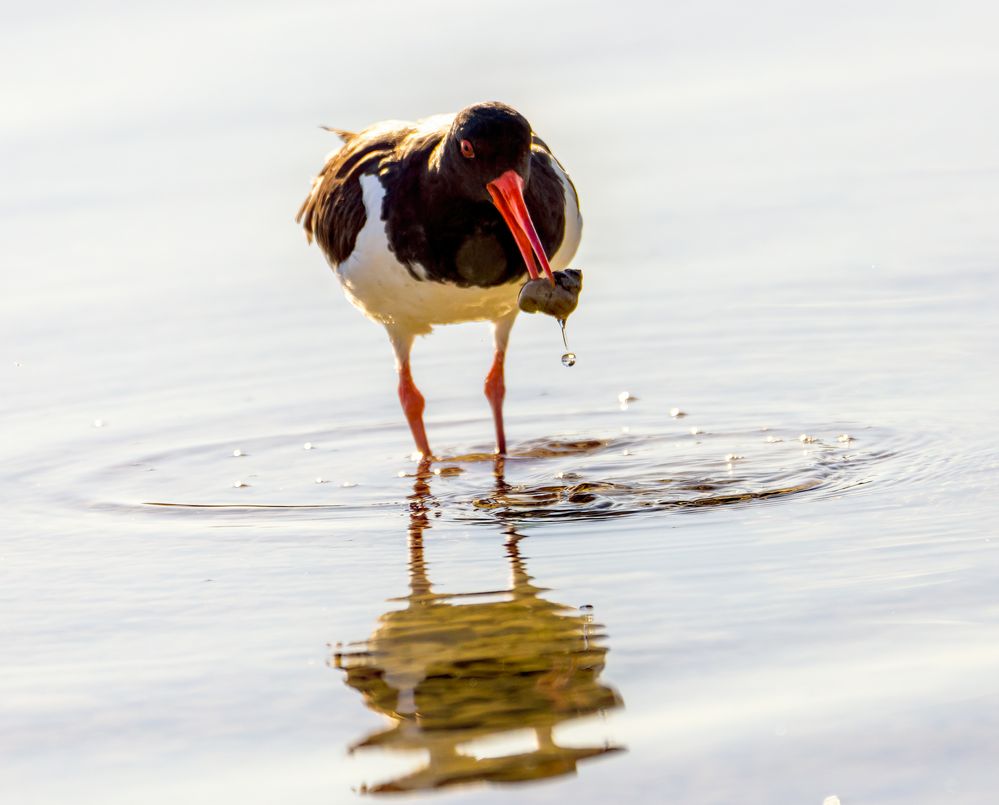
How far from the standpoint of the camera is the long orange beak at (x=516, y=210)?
636cm

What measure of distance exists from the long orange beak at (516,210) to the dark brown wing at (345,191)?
2.50 feet

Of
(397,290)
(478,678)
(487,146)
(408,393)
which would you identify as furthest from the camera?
(408,393)

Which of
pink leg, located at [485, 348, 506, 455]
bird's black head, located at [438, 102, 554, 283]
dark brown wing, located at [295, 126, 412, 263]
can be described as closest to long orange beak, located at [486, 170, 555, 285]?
bird's black head, located at [438, 102, 554, 283]

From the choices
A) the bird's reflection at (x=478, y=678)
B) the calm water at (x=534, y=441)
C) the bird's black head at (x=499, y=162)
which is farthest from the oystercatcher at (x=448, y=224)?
the bird's reflection at (x=478, y=678)

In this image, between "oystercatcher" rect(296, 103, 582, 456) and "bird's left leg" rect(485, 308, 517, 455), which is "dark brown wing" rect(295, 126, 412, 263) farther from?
"bird's left leg" rect(485, 308, 517, 455)

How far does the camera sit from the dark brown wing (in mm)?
7160

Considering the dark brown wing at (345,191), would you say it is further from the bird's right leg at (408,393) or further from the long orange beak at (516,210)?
the long orange beak at (516,210)

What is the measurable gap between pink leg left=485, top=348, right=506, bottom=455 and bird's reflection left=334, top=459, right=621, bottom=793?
1908 mm

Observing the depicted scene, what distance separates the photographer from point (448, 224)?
663cm

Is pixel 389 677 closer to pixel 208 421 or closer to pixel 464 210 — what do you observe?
pixel 464 210

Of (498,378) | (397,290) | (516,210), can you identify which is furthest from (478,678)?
(498,378)

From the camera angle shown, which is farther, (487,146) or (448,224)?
(448,224)

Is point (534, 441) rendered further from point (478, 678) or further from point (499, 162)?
point (478, 678)

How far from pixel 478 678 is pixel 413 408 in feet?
9.92
